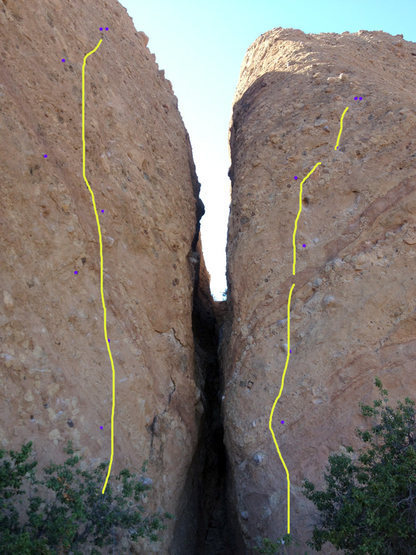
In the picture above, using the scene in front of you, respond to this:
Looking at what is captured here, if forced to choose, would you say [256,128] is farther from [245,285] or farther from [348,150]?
[245,285]

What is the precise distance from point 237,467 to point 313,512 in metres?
1.34

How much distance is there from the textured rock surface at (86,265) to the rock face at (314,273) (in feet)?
3.07

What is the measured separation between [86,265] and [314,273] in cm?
320

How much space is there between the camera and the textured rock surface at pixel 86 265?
6.17m

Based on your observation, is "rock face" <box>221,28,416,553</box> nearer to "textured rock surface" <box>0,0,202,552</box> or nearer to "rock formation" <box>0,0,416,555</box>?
"rock formation" <box>0,0,416,555</box>

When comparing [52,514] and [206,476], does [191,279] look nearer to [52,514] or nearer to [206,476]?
[206,476]

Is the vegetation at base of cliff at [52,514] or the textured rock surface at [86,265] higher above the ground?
the textured rock surface at [86,265]

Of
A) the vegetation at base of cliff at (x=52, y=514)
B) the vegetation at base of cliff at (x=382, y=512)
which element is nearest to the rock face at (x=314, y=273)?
the vegetation at base of cliff at (x=382, y=512)

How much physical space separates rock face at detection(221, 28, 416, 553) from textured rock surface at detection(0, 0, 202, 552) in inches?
36.8

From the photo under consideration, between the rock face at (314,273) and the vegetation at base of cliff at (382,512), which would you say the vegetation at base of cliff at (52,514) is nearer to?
the vegetation at base of cliff at (382,512)

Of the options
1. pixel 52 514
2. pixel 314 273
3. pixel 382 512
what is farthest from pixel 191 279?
pixel 382 512

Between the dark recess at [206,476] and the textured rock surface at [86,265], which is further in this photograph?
the dark recess at [206,476]

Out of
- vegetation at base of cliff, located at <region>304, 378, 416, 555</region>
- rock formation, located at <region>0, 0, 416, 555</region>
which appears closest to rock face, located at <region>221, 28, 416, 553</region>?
rock formation, located at <region>0, 0, 416, 555</region>

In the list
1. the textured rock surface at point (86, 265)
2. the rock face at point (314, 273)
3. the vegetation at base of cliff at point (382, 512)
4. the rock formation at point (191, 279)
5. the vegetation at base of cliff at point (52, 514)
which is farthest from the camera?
the rock face at point (314, 273)
